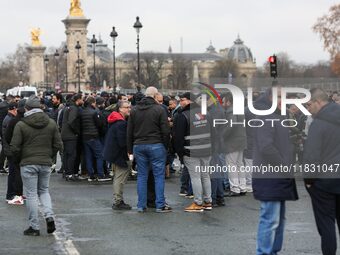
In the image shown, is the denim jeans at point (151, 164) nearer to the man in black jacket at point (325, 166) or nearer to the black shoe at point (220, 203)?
the black shoe at point (220, 203)

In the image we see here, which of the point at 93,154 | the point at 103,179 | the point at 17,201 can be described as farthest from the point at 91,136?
the point at 17,201

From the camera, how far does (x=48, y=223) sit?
12.1 meters

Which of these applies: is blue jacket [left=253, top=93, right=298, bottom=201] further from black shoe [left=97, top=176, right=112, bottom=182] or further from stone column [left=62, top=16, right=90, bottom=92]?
stone column [left=62, top=16, right=90, bottom=92]

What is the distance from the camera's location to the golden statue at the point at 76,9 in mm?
103600

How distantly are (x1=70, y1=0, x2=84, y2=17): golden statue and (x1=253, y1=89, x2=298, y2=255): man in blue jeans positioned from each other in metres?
95.5

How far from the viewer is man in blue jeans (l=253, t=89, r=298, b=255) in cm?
970

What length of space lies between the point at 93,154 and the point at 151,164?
225 inches

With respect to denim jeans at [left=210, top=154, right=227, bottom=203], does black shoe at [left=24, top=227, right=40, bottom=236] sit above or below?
below

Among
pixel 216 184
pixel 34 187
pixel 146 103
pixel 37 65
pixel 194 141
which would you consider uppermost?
pixel 37 65

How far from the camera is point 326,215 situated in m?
9.62

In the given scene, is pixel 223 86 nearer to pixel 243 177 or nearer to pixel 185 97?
pixel 243 177

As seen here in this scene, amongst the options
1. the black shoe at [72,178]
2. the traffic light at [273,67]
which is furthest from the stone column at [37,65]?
the black shoe at [72,178]

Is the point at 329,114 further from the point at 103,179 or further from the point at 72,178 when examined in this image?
the point at 72,178

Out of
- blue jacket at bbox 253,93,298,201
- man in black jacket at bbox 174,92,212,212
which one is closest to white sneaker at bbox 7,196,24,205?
man in black jacket at bbox 174,92,212,212
